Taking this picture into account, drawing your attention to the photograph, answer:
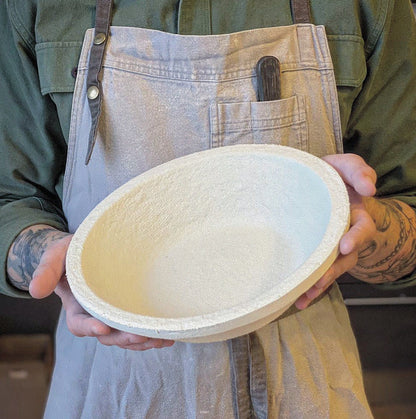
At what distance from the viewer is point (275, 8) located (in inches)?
28.0

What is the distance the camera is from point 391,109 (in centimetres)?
75

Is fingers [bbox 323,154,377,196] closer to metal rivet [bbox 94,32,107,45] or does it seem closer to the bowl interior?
the bowl interior

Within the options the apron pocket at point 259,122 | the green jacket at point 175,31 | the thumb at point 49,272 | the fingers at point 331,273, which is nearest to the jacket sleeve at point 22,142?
the green jacket at point 175,31

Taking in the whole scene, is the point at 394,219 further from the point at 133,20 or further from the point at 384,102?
the point at 133,20

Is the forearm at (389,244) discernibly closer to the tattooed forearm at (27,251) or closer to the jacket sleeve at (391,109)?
the jacket sleeve at (391,109)

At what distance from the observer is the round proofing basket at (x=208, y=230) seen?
60 centimetres

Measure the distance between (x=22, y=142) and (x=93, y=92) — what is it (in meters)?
0.15

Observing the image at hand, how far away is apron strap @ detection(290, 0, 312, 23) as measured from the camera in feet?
2.31

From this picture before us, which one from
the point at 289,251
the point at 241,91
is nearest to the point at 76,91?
the point at 241,91

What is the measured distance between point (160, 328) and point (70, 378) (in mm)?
343

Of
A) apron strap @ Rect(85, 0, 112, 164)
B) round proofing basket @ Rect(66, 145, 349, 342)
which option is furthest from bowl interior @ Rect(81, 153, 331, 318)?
apron strap @ Rect(85, 0, 112, 164)

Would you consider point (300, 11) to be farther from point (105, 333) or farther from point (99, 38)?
→ point (105, 333)

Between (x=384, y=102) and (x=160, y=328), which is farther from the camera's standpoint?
(x=384, y=102)

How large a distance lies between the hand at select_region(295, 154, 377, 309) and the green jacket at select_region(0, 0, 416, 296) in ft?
0.45
